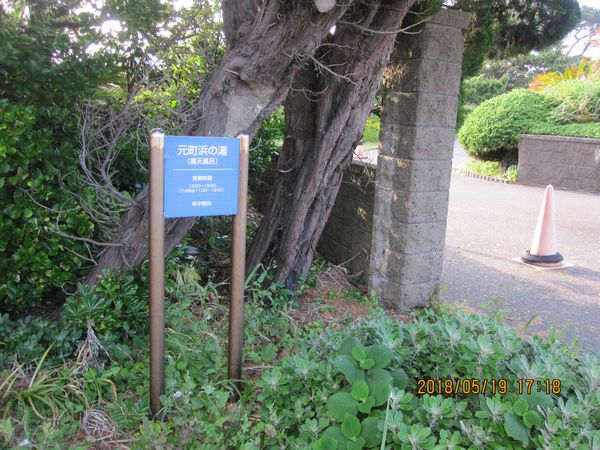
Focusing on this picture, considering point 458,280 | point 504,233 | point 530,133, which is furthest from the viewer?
point 530,133

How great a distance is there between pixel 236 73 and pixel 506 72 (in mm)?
34000

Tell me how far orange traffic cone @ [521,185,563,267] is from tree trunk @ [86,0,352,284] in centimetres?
425

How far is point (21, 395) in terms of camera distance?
276cm

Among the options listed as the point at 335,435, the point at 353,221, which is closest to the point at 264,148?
the point at 353,221

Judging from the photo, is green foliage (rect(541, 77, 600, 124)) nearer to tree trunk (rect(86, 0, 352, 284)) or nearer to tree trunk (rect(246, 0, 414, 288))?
tree trunk (rect(246, 0, 414, 288))

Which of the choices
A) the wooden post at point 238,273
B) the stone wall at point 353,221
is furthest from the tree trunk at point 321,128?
the wooden post at point 238,273

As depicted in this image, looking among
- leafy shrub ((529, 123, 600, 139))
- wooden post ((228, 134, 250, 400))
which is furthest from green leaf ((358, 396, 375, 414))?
leafy shrub ((529, 123, 600, 139))

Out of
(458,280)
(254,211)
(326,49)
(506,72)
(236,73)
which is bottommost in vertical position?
(458,280)

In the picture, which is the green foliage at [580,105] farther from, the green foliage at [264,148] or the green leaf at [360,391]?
the green leaf at [360,391]

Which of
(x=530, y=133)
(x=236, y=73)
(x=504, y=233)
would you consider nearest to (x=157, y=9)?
(x=236, y=73)

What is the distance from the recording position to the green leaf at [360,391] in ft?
8.02

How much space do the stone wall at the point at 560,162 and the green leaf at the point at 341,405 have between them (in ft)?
40.7

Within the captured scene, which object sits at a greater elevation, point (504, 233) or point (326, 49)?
point (326, 49)

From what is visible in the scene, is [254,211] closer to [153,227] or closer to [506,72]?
[153,227]
